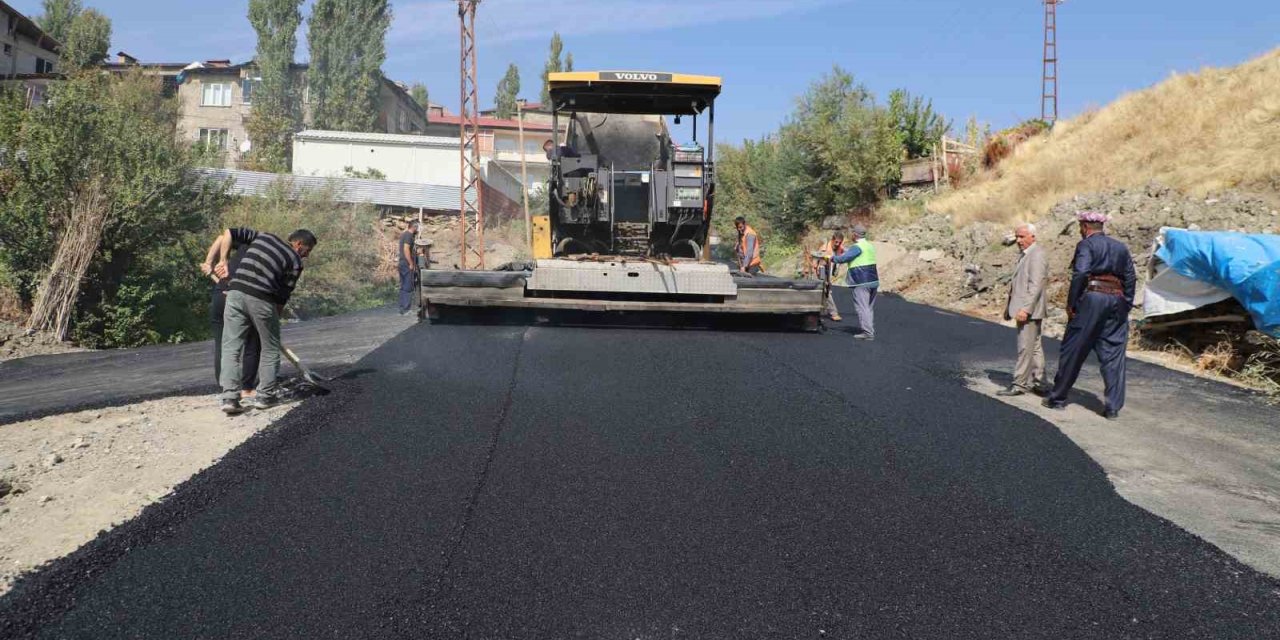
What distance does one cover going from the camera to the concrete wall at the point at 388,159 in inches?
1492

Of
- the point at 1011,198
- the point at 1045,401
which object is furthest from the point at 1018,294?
the point at 1011,198

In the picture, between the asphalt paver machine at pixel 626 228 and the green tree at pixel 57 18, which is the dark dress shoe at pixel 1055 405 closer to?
the asphalt paver machine at pixel 626 228

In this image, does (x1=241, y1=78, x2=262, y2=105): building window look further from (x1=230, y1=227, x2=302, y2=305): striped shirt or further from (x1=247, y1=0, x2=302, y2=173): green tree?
(x1=230, y1=227, x2=302, y2=305): striped shirt

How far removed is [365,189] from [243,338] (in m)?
26.4

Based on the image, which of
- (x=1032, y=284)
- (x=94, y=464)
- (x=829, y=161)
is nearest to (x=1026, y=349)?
(x=1032, y=284)

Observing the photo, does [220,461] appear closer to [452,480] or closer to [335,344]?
[452,480]

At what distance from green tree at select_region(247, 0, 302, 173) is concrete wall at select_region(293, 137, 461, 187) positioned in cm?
480

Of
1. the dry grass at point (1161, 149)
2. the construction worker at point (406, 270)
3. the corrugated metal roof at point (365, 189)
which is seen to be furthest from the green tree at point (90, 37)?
the dry grass at point (1161, 149)

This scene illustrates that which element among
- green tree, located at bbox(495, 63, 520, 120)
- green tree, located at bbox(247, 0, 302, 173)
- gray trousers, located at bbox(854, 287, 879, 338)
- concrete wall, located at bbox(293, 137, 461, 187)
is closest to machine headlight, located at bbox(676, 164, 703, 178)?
gray trousers, located at bbox(854, 287, 879, 338)

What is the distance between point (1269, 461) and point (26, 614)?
6607mm

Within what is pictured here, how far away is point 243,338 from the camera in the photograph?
6.27 meters

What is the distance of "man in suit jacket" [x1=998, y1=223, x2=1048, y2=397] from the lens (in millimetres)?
7223

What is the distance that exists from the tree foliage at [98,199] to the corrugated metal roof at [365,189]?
1230 centimetres

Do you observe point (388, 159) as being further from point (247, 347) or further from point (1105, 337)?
point (1105, 337)
